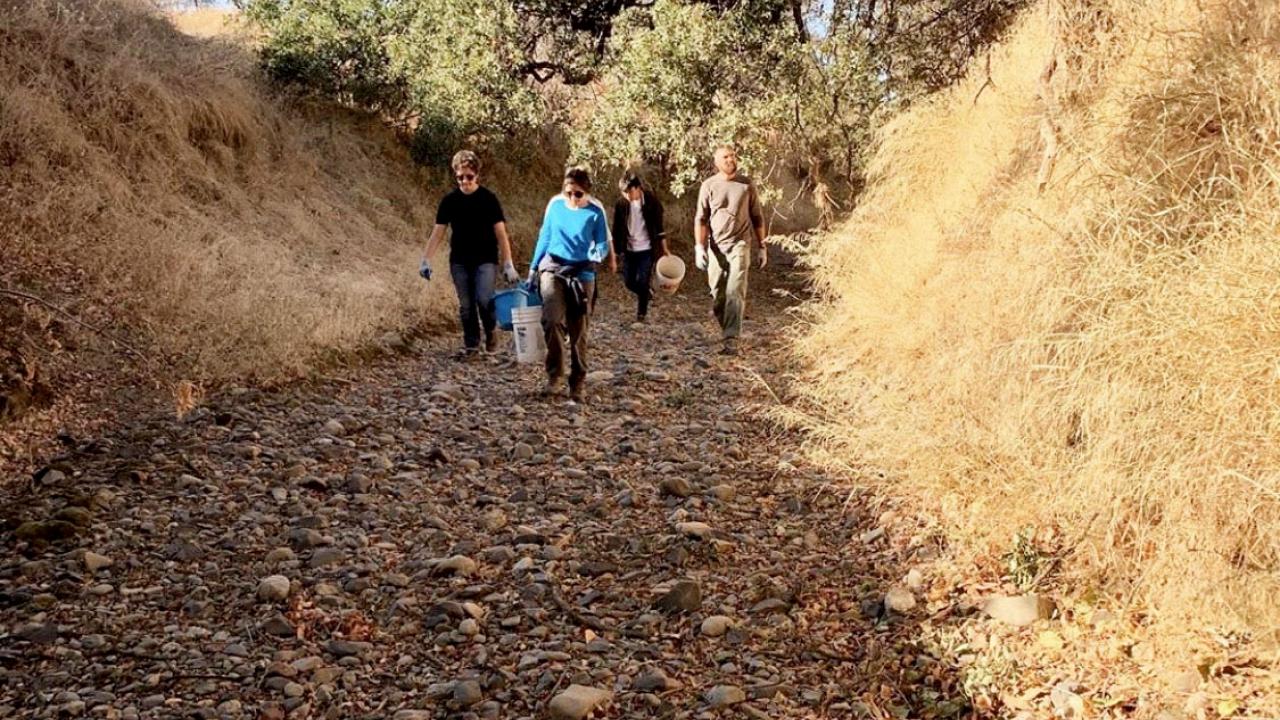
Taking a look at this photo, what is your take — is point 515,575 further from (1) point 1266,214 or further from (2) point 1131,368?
(1) point 1266,214

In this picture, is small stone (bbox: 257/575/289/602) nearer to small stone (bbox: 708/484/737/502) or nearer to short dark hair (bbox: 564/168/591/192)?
small stone (bbox: 708/484/737/502)

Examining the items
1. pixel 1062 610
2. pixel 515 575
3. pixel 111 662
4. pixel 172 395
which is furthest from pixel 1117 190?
pixel 172 395

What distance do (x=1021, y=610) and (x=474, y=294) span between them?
631 cm

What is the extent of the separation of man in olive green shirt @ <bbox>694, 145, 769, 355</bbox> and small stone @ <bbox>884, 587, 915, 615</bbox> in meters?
5.43

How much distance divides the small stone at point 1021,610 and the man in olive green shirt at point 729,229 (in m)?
5.74

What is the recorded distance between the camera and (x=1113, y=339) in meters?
3.88

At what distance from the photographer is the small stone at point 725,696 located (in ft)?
11.3

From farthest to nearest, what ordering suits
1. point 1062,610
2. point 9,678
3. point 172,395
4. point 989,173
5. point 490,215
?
point 490,215 < point 989,173 < point 172,395 < point 1062,610 < point 9,678

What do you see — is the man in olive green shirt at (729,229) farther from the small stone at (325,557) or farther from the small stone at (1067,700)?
the small stone at (1067,700)

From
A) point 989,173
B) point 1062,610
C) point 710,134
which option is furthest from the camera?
point 710,134

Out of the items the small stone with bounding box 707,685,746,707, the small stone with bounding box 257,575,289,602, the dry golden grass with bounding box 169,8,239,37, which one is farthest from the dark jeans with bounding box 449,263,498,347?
the dry golden grass with bounding box 169,8,239,37

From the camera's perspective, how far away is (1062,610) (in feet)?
12.4

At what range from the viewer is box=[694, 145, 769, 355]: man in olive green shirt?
30.3ft

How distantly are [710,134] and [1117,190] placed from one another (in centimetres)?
866
